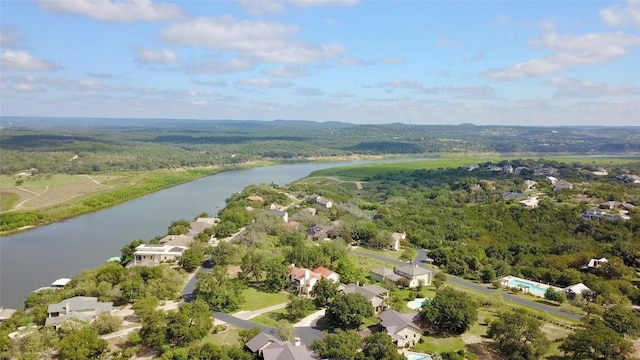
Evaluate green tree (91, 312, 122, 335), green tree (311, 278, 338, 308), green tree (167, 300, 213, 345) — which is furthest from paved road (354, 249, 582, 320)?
green tree (91, 312, 122, 335)

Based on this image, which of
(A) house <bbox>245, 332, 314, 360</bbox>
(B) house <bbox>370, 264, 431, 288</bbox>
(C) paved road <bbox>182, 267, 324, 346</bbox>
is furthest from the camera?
(B) house <bbox>370, 264, 431, 288</bbox>

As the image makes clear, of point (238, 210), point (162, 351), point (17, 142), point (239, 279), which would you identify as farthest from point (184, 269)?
point (17, 142)

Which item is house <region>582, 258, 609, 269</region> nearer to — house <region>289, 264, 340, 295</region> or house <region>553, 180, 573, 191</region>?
house <region>289, 264, 340, 295</region>

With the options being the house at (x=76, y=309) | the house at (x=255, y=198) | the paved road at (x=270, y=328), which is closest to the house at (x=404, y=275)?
the paved road at (x=270, y=328)

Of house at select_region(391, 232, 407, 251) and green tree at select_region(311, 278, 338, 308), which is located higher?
green tree at select_region(311, 278, 338, 308)

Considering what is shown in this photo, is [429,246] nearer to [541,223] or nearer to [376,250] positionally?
[376,250]

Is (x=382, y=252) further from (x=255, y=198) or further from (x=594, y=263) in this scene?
(x=255, y=198)
